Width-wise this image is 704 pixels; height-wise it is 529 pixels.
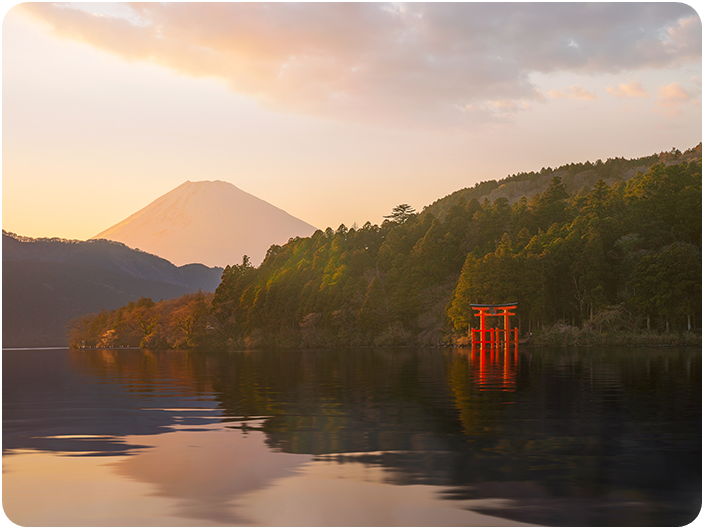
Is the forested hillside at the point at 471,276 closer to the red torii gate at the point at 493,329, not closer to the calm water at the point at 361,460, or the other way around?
the red torii gate at the point at 493,329

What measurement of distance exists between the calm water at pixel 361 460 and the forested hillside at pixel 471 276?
60.4 m

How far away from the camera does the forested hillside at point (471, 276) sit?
8106cm

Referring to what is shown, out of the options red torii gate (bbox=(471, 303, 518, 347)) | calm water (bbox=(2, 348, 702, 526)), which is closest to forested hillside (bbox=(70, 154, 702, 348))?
red torii gate (bbox=(471, 303, 518, 347))

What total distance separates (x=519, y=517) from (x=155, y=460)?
6915 millimetres

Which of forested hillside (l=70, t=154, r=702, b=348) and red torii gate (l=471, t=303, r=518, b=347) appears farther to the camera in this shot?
red torii gate (l=471, t=303, r=518, b=347)

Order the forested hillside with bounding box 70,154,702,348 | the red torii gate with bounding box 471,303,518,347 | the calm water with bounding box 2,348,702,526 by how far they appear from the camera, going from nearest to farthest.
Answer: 1. the calm water with bounding box 2,348,702,526
2. the forested hillside with bounding box 70,154,702,348
3. the red torii gate with bounding box 471,303,518,347

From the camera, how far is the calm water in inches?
382

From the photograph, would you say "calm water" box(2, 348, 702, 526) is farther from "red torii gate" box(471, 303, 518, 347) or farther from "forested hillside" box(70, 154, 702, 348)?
"forested hillside" box(70, 154, 702, 348)

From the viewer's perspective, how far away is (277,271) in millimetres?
140375

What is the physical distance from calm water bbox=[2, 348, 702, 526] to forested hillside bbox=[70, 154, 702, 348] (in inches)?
2377

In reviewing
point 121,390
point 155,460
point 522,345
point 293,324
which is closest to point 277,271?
point 293,324

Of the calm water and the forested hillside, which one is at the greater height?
the forested hillside

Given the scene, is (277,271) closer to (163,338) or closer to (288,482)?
(163,338)

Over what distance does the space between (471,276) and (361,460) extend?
80.1 meters
